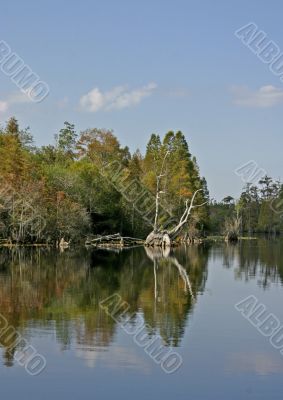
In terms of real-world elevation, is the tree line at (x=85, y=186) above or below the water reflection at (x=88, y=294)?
above

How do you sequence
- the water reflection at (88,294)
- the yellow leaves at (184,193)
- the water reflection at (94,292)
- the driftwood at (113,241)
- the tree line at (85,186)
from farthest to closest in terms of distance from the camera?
the yellow leaves at (184,193)
the driftwood at (113,241)
the tree line at (85,186)
the water reflection at (88,294)
the water reflection at (94,292)

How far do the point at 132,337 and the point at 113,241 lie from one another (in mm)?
43886

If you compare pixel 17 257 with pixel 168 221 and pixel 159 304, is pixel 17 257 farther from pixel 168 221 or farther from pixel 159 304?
pixel 168 221

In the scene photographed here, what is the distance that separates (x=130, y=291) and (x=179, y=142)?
49.2 meters

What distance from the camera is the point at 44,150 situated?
2800 inches

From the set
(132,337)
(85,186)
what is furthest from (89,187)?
(132,337)

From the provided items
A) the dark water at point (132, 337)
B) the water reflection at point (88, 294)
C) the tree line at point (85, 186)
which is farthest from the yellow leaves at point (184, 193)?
the dark water at point (132, 337)

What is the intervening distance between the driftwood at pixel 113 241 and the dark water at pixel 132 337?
2622cm

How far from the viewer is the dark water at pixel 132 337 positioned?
11117 mm

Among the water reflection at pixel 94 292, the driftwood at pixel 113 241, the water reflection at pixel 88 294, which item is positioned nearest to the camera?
the water reflection at pixel 94 292

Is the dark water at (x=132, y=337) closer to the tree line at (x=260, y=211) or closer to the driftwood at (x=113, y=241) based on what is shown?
the driftwood at (x=113, y=241)

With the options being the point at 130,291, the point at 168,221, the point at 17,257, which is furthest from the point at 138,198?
the point at 130,291

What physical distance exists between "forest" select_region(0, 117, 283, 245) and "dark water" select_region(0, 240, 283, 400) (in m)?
20.5

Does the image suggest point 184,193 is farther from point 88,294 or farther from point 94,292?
point 88,294
